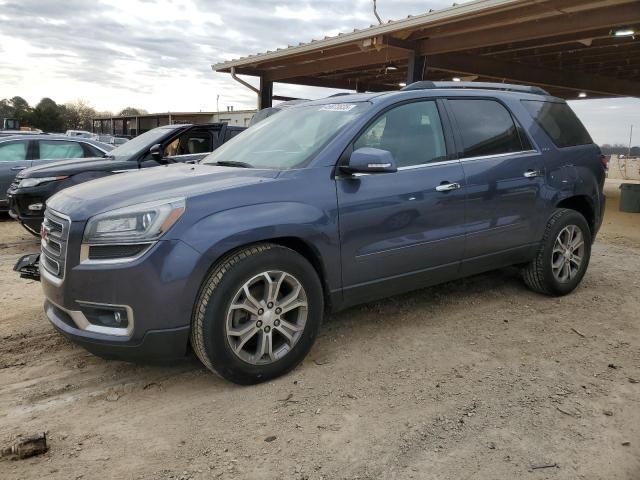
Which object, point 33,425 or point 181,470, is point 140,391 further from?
point 181,470

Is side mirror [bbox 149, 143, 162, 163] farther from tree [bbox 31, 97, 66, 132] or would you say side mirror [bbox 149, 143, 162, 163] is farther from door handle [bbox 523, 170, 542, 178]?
tree [bbox 31, 97, 66, 132]

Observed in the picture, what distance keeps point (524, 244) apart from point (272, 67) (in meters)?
12.1

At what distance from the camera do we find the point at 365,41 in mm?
10625

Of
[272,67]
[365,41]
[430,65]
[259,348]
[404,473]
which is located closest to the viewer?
[404,473]

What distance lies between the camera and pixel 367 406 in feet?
9.70

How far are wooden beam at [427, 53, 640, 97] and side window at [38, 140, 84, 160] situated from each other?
24.8 feet

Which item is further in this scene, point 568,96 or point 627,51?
point 568,96

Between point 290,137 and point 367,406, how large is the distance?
2063 millimetres

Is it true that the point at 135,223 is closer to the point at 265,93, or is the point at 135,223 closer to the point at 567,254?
the point at 567,254

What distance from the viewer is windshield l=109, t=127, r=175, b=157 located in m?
7.48

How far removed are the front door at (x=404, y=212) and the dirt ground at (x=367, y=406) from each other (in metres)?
0.53

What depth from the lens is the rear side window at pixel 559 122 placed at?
4828mm

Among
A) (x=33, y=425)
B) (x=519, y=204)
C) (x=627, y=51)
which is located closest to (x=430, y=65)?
(x=627, y=51)

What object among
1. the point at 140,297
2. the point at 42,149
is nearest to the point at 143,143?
the point at 42,149
